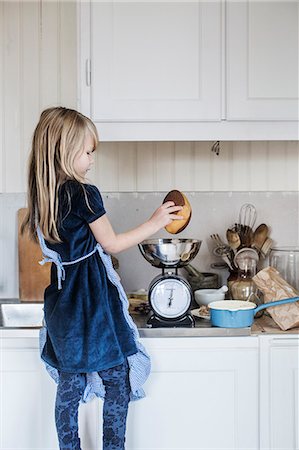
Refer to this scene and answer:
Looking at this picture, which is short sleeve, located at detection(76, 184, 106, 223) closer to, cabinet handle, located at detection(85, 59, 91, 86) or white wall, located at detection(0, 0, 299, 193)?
cabinet handle, located at detection(85, 59, 91, 86)

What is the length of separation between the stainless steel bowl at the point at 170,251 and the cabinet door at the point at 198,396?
9.4 inches

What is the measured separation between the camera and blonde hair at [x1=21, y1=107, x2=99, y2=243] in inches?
64.5

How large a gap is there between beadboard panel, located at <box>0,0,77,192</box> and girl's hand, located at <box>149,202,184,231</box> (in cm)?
76

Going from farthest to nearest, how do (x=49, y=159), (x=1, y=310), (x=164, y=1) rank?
(x=1, y=310) → (x=164, y=1) → (x=49, y=159)

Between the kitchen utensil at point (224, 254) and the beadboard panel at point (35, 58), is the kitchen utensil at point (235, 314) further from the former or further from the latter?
the beadboard panel at point (35, 58)

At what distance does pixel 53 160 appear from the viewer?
5.42 feet

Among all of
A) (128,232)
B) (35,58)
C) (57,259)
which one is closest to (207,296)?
(128,232)

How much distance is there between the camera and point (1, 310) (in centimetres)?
225

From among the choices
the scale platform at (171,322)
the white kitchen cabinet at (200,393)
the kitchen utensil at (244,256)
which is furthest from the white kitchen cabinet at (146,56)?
the white kitchen cabinet at (200,393)

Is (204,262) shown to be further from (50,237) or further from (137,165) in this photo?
(50,237)

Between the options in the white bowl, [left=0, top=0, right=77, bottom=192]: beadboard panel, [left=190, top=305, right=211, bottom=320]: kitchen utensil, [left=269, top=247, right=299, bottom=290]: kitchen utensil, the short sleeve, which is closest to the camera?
the short sleeve

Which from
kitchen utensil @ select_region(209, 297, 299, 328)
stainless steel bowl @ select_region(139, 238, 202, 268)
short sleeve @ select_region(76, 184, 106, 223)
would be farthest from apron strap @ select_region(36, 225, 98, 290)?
kitchen utensil @ select_region(209, 297, 299, 328)

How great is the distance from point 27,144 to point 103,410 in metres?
1.10

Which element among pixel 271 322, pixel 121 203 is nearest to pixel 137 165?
pixel 121 203
